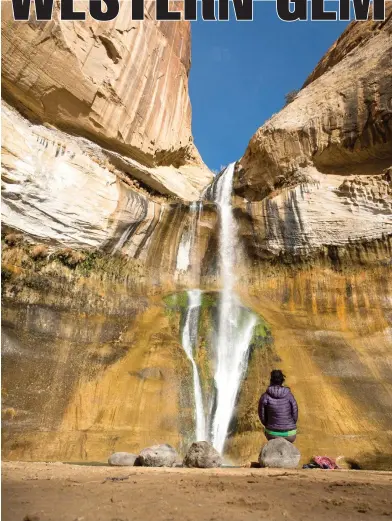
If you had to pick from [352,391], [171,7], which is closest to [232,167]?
[171,7]

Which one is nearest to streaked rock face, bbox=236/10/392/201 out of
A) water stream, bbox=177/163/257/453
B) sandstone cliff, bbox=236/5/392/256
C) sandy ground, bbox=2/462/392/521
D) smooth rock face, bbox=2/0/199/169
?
sandstone cliff, bbox=236/5/392/256

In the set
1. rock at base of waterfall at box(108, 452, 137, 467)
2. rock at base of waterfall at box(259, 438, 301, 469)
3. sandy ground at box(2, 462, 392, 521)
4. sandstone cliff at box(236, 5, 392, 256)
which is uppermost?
sandstone cliff at box(236, 5, 392, 256)

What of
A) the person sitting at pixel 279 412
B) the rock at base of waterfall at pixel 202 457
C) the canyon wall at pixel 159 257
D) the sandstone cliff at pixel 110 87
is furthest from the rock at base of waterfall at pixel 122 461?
the sandstone cliff at pixel 110 87

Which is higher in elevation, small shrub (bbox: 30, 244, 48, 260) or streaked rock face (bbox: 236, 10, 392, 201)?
streaked rock face (bbox: 236, 10, 392, 201)

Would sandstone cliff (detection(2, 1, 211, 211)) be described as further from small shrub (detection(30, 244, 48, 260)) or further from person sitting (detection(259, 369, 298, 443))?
person sitting (detection(259, 369, 298, 443))

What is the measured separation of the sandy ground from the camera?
3.13 meters

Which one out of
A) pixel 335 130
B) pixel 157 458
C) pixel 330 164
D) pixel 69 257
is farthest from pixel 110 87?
pixel 157 458

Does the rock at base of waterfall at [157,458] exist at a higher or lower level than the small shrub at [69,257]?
lower

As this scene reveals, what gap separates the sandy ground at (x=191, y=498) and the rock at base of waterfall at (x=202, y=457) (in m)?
1.73

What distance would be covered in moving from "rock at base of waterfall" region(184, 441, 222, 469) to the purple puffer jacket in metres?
1.03

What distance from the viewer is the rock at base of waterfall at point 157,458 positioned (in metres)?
6.83

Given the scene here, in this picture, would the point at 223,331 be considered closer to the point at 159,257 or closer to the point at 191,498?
the point at 159,257

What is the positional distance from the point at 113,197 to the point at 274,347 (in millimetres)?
8047

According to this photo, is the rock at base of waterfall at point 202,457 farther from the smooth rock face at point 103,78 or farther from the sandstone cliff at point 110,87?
the smooth rock face at point 103,78
